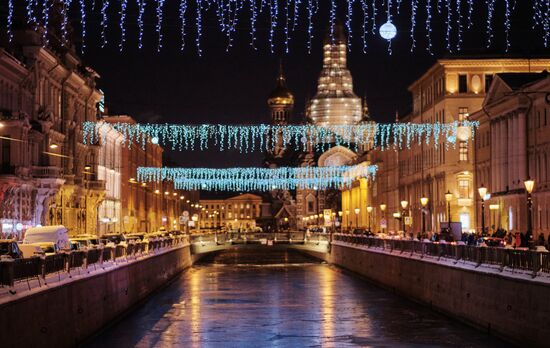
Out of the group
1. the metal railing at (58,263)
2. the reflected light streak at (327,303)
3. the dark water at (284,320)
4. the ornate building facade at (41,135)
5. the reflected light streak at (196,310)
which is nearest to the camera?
the metal railing at (58,263)

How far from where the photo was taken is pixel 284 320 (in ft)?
154

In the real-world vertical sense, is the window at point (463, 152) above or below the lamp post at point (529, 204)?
above

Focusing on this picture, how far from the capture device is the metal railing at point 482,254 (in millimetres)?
31984

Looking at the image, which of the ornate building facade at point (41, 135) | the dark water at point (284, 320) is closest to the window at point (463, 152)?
the ornate building facade at point (41, 135)

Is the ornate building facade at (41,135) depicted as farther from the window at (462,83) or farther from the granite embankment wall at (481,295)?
the window at (462,83)

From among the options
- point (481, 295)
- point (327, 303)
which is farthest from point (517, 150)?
point (481, 295)

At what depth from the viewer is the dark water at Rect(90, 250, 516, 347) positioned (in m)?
38.6

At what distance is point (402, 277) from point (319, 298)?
4698 millimetres

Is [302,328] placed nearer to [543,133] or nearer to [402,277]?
[402,277]

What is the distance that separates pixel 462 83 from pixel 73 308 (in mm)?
81602

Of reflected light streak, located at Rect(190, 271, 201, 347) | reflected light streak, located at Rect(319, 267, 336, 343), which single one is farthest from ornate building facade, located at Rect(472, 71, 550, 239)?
reflected light streak, located at Rect(190, 271, 201, 347)

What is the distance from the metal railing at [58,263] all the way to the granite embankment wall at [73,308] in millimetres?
570

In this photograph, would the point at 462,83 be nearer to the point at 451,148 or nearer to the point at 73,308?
the point at 451,148

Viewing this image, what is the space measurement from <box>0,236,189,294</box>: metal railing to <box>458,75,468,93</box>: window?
59.8 m
